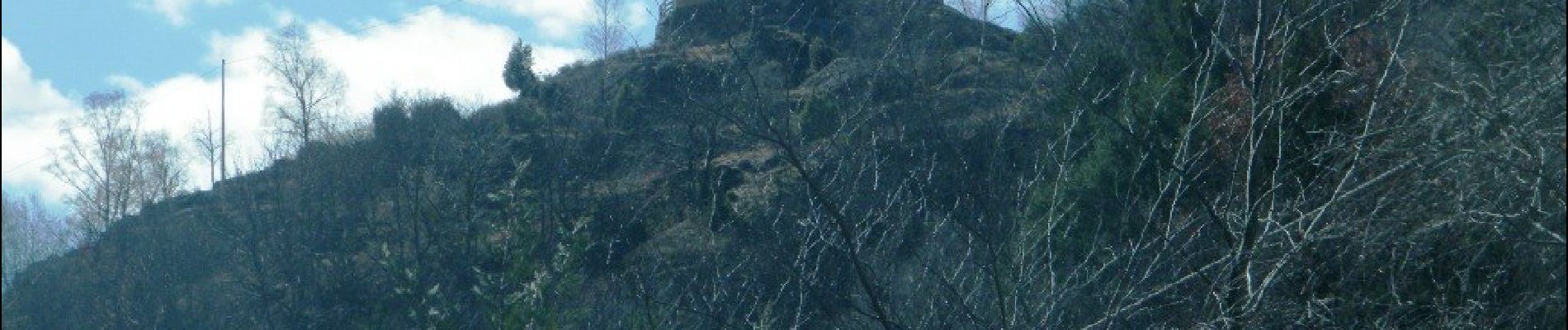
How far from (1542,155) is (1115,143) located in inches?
120

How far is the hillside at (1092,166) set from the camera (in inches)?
234

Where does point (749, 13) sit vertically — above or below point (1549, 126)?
above

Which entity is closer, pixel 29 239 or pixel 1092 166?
pixel 1092 166

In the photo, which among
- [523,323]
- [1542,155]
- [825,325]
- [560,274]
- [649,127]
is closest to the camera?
[1542,155]

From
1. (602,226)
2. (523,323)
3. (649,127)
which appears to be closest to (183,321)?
(523,323)

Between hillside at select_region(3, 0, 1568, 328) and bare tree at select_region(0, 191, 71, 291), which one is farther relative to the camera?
bare tree at select_region(0, 191, 71, 291)

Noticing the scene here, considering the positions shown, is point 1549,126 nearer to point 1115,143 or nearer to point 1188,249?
point 1188,249

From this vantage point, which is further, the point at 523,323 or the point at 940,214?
the point at 523,323

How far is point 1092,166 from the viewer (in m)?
8.42

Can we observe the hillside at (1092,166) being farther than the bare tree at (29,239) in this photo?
No

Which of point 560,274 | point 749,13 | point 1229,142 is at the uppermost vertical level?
point 749,13

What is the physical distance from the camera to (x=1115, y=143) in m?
8.26

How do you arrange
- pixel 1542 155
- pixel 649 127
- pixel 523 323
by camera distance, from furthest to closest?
pixel 523 323 → pixel 649 127 → pixel 1542 155

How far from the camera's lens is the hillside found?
595 centimetres
